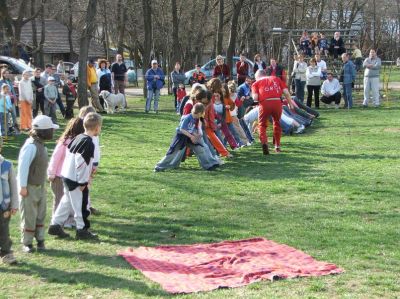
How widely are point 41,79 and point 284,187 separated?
1294 centimetres

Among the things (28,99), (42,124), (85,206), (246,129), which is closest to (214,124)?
(246,129)

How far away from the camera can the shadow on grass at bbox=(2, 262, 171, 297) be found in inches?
261

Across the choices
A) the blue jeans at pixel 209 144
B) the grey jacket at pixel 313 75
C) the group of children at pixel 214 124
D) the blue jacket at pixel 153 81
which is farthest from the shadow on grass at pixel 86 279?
the grey jacket at pixel 313 75

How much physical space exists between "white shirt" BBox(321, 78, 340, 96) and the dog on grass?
7747 mm

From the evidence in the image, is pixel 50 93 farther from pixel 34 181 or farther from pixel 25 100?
pixel 34 181

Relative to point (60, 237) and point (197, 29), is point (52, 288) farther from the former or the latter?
point (197, 29)

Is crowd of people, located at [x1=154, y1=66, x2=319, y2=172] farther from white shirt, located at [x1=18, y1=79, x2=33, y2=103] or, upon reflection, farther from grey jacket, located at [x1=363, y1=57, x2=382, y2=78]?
grey jacket, located at [x1=363, y1=57, x2=382, y2=78]

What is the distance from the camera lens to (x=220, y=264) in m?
7.38

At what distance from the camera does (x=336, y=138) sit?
1822 cm

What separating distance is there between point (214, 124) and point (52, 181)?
5.99m

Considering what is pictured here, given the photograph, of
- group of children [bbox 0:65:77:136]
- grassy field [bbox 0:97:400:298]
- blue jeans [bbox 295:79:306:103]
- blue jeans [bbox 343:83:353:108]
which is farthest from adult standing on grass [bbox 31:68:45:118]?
blue jeans [bbox 343:83:353:108]

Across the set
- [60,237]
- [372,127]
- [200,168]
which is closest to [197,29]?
[372,127]

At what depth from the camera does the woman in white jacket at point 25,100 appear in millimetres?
20234

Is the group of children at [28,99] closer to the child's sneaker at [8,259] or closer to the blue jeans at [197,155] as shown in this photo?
the blue jeans at [197,155]
